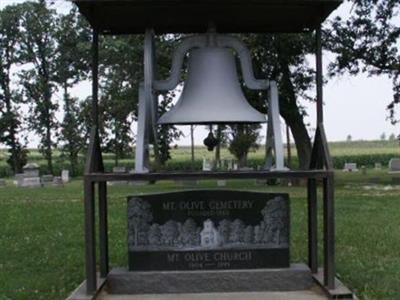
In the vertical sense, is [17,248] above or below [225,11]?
below

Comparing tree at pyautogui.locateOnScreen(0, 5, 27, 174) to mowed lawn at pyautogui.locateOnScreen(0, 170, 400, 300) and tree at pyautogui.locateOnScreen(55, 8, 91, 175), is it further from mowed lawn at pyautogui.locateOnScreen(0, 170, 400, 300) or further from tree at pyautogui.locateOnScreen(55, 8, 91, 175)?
mowed lawn at pyautogui.locateOnScreen(0, 170, 400, 300)

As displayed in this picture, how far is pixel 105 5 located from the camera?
645cm

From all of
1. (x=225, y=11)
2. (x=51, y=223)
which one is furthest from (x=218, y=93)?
(x=51, y=223)

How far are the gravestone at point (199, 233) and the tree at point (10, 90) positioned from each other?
58868 mm

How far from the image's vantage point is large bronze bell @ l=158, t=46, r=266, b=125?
6.34m

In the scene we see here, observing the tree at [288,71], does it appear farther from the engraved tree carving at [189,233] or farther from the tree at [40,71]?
the tree at [40,71]

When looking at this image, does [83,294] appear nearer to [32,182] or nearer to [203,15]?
[203,15]

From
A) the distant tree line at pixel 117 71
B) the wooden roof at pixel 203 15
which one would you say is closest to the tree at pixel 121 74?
the distant tree line at pixel 117 71

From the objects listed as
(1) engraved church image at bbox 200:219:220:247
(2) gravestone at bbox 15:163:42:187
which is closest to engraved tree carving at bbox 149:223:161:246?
(1) engraved church image at bbox 200:219:220:247

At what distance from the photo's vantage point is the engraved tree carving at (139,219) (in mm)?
6926

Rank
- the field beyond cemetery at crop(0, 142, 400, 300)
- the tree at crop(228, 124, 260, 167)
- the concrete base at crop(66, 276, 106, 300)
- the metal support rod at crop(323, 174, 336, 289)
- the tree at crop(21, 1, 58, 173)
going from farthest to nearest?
1. the tree at crop(21, 1, 58, 173)
2. the tree at crop(228, 124, 260, 167)
3. the field beyond cemetery at crop(0, 142, 400, 300)
4. the metal support rod at crop(323, 174, 336, 289)
5. the concrete base at crop(66, 276, 106, 300)

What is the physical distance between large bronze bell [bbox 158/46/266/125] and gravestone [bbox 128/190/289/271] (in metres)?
0.90

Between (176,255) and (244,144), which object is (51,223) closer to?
(176,255)

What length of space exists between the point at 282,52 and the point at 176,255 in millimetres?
20963
